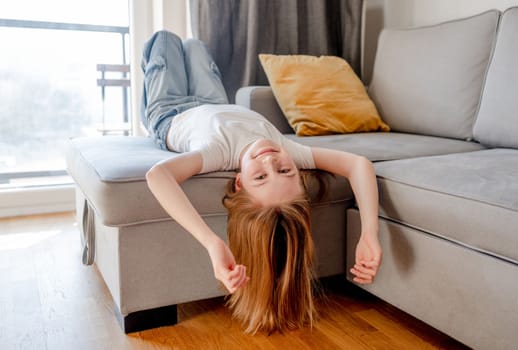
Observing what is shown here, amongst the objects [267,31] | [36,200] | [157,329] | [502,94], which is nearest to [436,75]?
[502,94]

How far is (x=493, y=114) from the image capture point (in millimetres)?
2035

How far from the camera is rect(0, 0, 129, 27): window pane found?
9.16 feet

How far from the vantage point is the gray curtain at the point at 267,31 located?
110 inches

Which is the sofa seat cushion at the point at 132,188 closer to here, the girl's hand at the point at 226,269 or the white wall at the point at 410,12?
the girl's hand at the point at 226,269

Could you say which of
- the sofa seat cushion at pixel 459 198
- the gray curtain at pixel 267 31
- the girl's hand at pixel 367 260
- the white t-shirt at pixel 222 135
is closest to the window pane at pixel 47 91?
the gray curtain at pixel 267 31

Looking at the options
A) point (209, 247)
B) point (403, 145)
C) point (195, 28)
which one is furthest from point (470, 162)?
point (195, 28)

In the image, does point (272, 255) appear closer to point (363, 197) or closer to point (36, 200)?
point (363, 197)

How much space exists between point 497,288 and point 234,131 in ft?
2.88

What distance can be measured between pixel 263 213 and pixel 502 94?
1173 mm

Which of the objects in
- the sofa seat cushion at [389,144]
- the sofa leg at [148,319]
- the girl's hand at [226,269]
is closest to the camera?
the girl's hand at [226,269]

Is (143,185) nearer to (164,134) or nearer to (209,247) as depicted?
(209,247)

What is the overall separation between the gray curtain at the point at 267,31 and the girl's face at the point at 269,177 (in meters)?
1.42

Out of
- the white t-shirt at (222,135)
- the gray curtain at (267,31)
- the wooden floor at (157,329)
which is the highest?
the gray curtain at (267,31)

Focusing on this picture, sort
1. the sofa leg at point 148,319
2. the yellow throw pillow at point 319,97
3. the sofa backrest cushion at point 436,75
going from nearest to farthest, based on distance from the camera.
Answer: the sofa leg at point 148,319
the sofa backrest cushion at point 436,75
the yellow throw pillow at point 319,97
